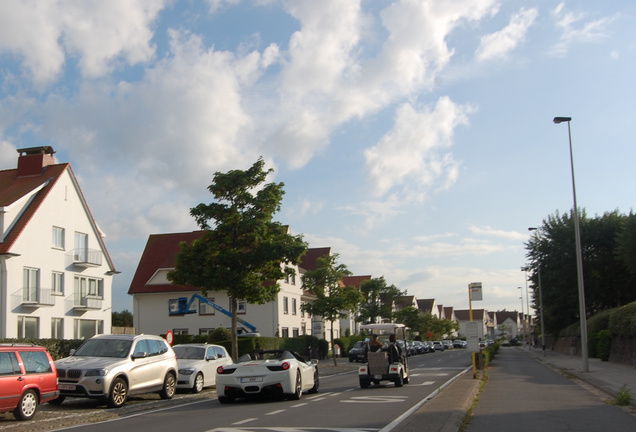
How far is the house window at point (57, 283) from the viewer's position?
3872cm

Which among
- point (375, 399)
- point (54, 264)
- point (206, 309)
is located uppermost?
point (54, 264)

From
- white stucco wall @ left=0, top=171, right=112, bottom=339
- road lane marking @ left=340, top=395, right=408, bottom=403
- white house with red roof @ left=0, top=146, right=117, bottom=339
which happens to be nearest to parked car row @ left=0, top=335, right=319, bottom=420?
road lane marking @ left=340, top=395, right=408, bottom=403

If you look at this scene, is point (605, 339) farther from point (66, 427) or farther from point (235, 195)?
point (66, 427)

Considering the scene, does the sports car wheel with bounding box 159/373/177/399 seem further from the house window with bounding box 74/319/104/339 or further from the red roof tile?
the red roof tile

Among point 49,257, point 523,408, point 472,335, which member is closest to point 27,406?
point 523,408

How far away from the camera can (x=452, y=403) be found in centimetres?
1367

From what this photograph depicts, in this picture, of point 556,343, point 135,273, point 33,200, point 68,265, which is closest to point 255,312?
point 135,273

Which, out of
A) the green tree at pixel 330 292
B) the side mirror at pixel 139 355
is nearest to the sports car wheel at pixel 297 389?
the side mirror at pixel 139 355

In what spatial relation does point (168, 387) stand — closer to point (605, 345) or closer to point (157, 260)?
point (605, 345)

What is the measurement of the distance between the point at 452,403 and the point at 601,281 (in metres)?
45.0

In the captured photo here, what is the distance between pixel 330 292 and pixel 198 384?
82.8ft

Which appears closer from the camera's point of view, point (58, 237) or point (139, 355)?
point (139, 355)

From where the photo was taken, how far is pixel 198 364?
20297 millimetres

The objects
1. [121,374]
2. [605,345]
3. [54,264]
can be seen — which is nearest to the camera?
[121,374]
